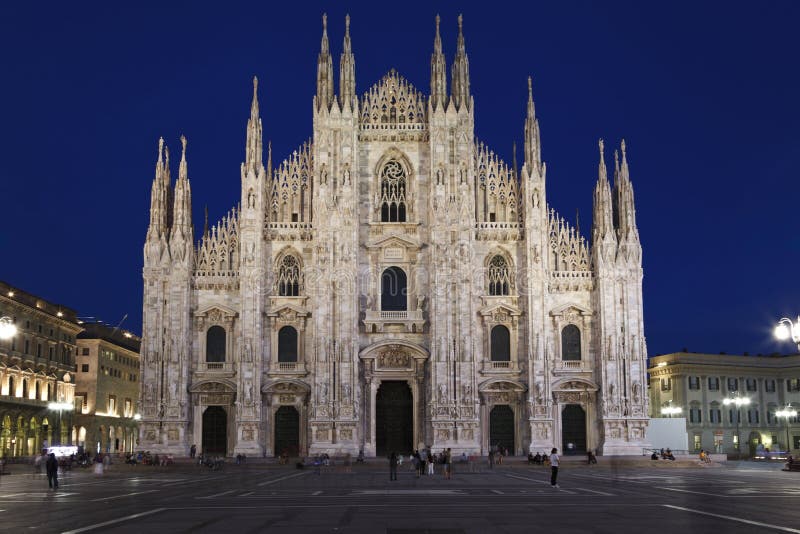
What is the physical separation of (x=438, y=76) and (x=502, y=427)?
79.0 ft

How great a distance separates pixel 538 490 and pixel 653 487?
182 inches

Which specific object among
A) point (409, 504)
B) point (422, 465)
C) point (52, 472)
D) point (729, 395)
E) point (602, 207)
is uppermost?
point (602, 207)

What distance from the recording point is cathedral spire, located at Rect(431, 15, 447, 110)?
212ft

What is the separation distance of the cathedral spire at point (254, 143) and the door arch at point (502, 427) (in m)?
22.5

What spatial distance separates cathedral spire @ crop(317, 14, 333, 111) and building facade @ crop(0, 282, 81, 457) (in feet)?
103

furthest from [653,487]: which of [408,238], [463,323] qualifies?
[408,238]

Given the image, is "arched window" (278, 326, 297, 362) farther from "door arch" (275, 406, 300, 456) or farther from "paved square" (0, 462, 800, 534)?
"paved square" (0, 462, 800, 534)

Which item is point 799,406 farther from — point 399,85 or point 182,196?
point 182,196

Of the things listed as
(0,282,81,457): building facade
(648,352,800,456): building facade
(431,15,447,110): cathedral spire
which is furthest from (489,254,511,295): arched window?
(648,352,800,456): building facade

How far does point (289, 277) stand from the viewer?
6347cm

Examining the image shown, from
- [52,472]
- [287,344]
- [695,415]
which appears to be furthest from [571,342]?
[695,415]

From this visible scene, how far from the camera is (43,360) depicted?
83875mm

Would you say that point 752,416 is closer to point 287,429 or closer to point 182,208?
point 287,429

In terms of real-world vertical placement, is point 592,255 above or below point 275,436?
above
